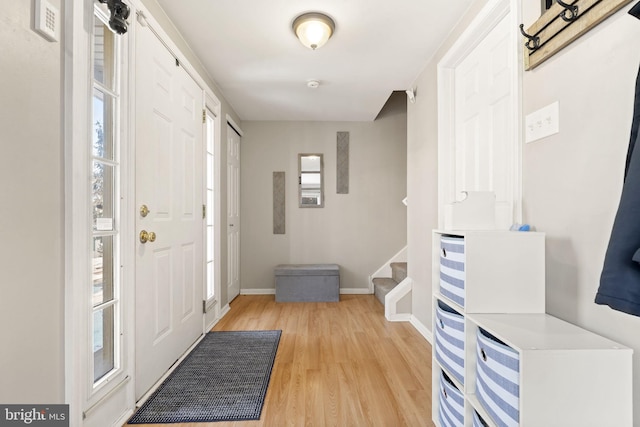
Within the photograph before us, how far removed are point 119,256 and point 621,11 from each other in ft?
7.13

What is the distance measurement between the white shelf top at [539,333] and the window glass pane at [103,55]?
1.88m

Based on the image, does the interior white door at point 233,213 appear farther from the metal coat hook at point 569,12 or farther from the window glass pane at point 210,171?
the metal coat hook at point 569,12

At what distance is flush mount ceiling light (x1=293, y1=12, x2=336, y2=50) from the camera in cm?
205

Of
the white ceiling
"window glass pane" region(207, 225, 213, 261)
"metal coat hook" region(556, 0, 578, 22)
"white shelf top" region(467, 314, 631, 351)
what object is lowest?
"white shelf top" region(467, 314, 631, 351)

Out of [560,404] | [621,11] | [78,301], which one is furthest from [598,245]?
[78,301]

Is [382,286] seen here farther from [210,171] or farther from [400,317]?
[210,171]

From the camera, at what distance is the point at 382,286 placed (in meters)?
3.86

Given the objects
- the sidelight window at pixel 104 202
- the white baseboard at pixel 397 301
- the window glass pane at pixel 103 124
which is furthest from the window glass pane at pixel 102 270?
the white baseboard at pixel 397 301

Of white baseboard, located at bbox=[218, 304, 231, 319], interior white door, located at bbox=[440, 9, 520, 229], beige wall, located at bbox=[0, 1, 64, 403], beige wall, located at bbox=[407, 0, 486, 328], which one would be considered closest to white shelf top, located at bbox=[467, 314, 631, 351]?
interior white door, located at bbox=[440, 9, 520, 229]

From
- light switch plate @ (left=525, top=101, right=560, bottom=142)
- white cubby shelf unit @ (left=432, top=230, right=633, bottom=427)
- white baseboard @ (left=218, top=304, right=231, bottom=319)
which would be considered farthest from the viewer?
white baseboard @ (left=218, top=304, right=231, bottom=319)

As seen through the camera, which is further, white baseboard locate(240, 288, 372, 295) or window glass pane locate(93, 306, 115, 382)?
white baseboard locate(240, 288, 372, 295)

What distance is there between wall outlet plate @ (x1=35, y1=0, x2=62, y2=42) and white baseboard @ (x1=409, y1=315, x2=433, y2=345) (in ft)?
9.28

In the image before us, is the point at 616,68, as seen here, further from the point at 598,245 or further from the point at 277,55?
the point at 277,55

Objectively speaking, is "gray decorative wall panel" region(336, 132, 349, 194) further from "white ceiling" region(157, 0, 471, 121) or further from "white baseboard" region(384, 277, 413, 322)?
"white baseboard" region(384, 277, 413, 322)
